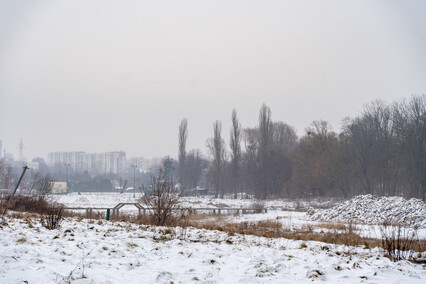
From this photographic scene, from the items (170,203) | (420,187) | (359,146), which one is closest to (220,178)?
(359,146)

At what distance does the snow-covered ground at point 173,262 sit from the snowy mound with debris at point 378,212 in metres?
13.7

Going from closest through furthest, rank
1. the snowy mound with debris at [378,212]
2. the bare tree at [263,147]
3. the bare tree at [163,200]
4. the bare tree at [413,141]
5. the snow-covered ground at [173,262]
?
the snow-covered ground at [173,262]
the bare tree at [163,200]
the snowy mound with debris at [378,212]
the bare tree at [413,141]
the bare tree at [263,147]

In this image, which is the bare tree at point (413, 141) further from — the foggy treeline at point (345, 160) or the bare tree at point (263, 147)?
the bare tree at point (263, 147)

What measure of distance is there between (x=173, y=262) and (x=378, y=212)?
20616 millimetres

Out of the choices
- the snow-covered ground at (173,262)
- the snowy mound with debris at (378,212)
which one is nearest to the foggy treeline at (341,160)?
the snowy mound with debris at (378,212)

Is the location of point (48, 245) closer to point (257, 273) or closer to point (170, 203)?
point (257, 273)

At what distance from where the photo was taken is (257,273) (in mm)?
6043

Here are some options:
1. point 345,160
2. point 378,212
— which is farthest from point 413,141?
point 378,212

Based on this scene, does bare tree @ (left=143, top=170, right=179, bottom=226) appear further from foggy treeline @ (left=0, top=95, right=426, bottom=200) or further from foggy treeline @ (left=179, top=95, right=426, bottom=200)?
foggy treeline @ (left=179, top=95, right=426, bottom=200)

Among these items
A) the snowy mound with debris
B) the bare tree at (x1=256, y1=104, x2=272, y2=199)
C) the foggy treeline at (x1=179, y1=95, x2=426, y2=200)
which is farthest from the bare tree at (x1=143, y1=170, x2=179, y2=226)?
the bare tree at (x1=256, y1=104, x2=272, y2=199)

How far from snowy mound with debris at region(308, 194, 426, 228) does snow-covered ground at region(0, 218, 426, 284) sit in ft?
45.0

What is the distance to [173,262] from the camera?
Answer: 6828 millimetres

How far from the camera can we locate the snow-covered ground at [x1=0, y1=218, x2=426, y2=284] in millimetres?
5668

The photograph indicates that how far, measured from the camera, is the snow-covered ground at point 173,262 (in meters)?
5.67
